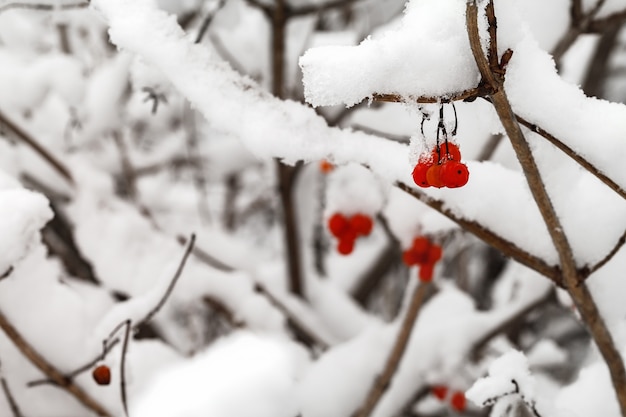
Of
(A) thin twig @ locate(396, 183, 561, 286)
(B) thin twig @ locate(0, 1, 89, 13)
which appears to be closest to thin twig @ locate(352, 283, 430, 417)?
(A) thin twig @ locate(396, 183, 561, 286)

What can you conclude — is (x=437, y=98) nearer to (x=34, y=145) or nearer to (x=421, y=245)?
(x=421, y=245)

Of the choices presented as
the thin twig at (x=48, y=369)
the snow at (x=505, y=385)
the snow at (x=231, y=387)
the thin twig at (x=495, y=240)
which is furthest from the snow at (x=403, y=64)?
the thin twig at (x=48, y=369)

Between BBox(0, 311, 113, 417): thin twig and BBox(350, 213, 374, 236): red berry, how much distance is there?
0.79m

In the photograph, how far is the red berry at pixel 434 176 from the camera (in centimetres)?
77

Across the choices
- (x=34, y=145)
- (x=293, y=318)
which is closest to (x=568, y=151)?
(x=293, y=318)

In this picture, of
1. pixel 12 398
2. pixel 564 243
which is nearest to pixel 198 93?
pixel 564 243

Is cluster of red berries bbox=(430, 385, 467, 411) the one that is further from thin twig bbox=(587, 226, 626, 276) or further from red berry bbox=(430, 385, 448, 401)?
A: thin twig bbox=(587, 226, 626, 276)

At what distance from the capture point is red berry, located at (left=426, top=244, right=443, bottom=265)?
1.45 metres

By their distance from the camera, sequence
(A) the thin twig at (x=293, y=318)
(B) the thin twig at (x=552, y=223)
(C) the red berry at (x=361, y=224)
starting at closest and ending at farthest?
(B) the thin twig at (x=552, y=223) → (C) the red berry at (x=361, y=224) → (A) the thin twig at (x=293, y=318)

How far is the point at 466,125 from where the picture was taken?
4.52 feet

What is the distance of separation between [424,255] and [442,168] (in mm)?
704

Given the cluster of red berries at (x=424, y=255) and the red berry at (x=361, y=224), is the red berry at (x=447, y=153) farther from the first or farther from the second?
the red berry at (x=361, y=224)

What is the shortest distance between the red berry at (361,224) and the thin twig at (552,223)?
76 cm

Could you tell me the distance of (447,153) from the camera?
0.80 metres
